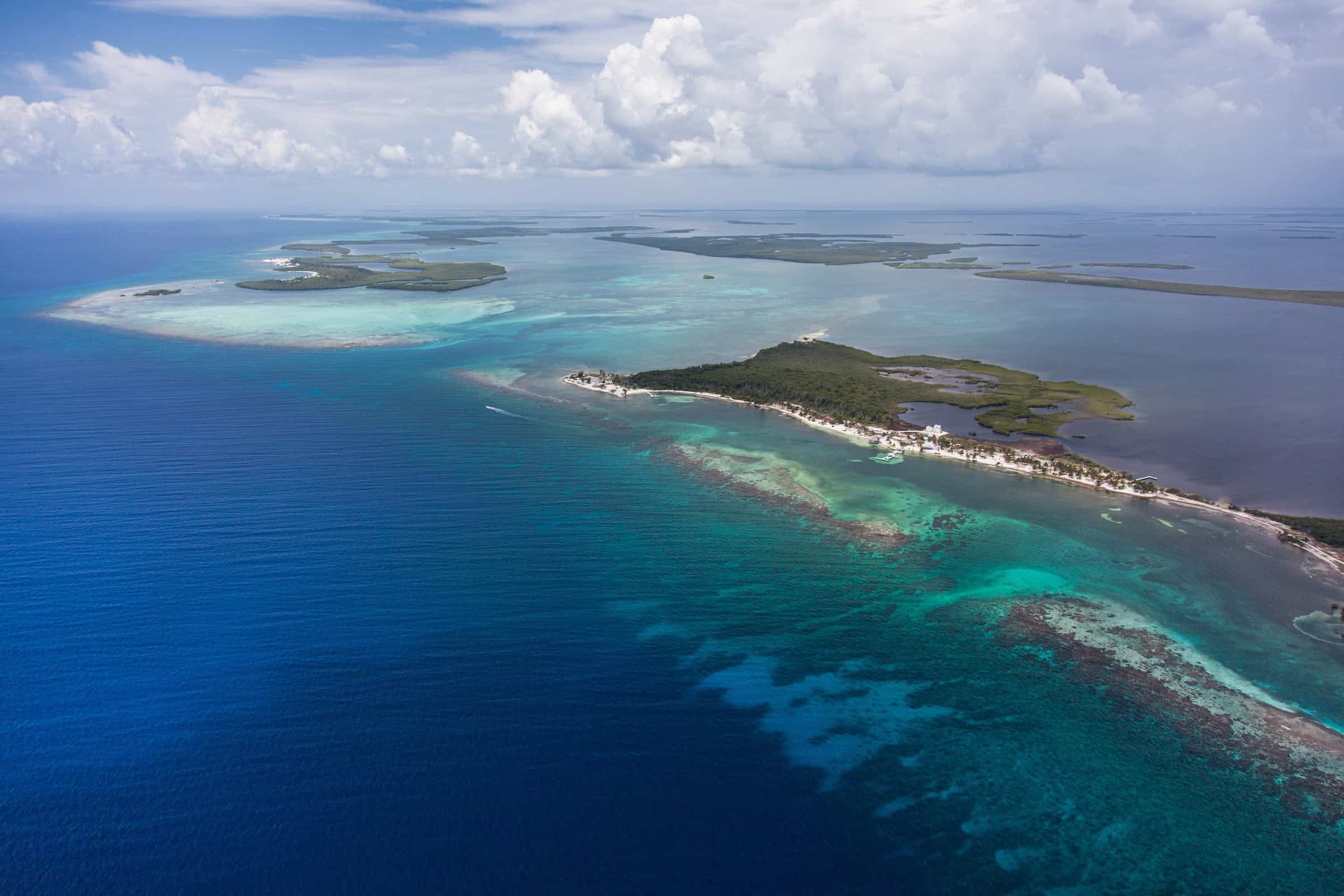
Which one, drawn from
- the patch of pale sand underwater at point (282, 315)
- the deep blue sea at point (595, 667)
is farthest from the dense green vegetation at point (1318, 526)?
the patch of pale sand underwater at point (282, 315)

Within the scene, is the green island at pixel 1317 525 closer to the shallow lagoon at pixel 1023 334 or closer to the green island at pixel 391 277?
the shallow lagoon at pixel 1023 334

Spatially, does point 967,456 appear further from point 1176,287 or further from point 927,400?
point 1176,287

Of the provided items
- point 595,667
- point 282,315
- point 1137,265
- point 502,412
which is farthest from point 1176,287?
point 282,315

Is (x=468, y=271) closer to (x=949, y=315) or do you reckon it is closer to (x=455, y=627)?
(x=949, y=315)

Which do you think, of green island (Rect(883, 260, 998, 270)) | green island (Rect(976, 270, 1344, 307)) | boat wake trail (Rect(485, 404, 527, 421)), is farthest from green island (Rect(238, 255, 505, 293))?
green island (Rect(976, 270, 1344, 307))

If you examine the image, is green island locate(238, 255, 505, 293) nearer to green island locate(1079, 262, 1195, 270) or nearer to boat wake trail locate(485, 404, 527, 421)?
boat wake trail locate(485, 404, 527, 421)
